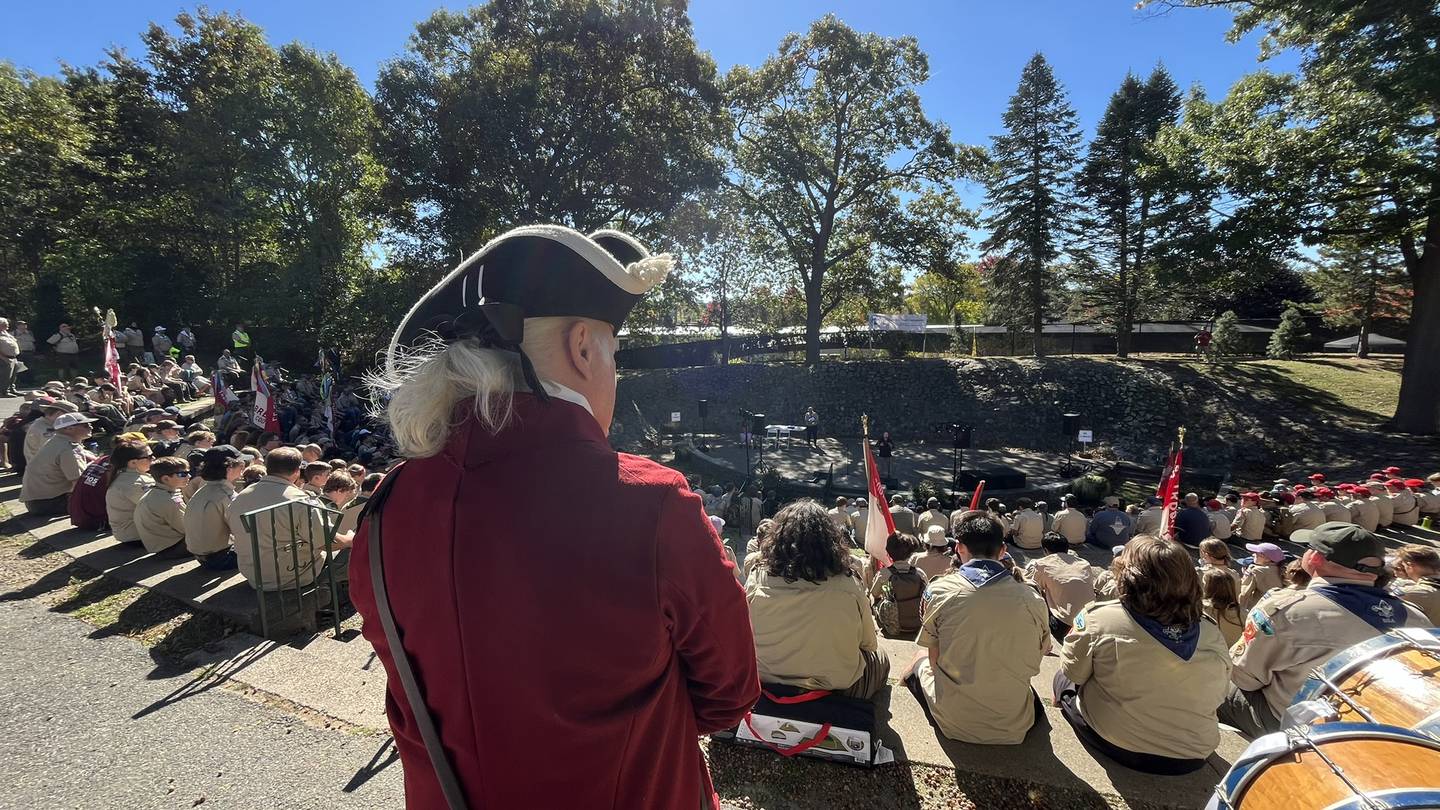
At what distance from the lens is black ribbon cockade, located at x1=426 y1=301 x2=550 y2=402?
3.28ft

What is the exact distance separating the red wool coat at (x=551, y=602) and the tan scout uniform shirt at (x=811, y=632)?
2.12 meters

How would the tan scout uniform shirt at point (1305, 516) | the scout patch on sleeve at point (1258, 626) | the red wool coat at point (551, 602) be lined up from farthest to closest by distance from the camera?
1. the tan scout uniform shirt at point (1305, 516)
2. the scout patch on sleeve at point (1258, 626)
3. the red wool coat at point (551, 602)

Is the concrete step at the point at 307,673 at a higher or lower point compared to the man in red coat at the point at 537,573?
lower

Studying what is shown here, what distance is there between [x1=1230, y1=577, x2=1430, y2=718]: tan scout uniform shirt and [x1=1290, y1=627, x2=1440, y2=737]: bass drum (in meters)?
0.96

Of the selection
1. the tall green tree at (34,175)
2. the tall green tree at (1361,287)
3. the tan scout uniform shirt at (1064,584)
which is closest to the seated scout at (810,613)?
the tan scout uniform shirt at (1064,584)

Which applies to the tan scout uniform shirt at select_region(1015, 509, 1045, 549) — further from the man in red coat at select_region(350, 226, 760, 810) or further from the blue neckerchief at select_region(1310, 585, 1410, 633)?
the man in red coat at select_region(350, 226, 760, 810)

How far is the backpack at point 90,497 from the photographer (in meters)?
6.24

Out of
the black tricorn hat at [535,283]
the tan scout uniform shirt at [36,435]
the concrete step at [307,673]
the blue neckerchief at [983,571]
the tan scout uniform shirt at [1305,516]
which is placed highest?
the black tricorn hat at [535,283]

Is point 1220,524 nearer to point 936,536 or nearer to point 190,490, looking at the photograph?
point 936,536

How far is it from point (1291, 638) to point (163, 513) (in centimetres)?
886

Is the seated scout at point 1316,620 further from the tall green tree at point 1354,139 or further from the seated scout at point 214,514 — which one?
the tall green tree at point 1354,139

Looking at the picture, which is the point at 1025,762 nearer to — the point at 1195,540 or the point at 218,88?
the point at 1195,540

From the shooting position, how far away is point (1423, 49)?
1108 centimetres

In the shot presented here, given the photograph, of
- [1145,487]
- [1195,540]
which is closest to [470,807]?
[1195,540]
